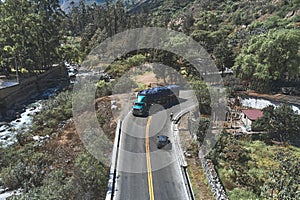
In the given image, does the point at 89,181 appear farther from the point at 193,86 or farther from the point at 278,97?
the point at 278,97

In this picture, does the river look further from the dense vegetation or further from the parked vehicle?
the parked vehicle

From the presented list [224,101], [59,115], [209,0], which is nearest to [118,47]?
[59,115]

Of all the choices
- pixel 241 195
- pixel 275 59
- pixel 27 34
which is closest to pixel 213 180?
pixel 241 195

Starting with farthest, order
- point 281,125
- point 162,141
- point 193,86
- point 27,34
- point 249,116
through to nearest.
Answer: point 27,34, point 193,86, point 249,116, point 281,125, point 162,141

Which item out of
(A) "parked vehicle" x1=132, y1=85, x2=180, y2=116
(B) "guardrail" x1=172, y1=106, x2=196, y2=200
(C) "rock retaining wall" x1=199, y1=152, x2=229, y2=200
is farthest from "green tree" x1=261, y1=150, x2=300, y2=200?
(A) "parked vehicle" x1=132, y1=85, x2=180, y2=116

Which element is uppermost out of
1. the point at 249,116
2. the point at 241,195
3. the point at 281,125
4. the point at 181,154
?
the point at 249,116

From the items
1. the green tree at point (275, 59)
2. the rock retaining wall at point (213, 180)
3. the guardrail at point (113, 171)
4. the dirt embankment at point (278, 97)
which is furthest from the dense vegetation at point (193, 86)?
the dirt embankment at point (278, 97)

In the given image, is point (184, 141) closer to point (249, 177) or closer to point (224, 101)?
point (249, 177)
